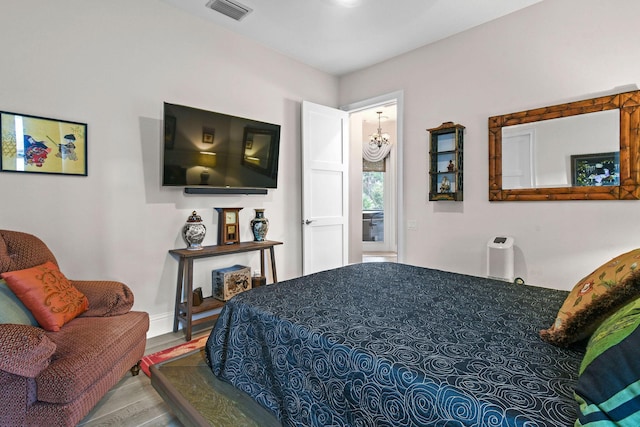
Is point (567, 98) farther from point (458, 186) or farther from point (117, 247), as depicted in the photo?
point (117, 247)

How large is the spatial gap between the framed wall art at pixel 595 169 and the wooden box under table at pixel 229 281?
10.2 feet

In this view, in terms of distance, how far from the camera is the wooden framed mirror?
8.31 feet

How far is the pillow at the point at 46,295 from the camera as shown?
5.98ft

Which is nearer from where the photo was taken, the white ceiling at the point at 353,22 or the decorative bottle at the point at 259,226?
the white ceiling at the point at 353,22

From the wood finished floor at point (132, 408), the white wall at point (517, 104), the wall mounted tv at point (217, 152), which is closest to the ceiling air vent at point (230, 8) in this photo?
the wall mounted tv at point (217, 152)

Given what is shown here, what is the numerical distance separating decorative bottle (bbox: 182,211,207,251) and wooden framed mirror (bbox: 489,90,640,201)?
284 centimetres

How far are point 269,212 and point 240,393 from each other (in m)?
2.43

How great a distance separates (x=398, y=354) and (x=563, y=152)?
8.83 ft

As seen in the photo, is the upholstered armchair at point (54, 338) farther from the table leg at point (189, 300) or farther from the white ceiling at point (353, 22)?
the white ceiling at point (353, 22)

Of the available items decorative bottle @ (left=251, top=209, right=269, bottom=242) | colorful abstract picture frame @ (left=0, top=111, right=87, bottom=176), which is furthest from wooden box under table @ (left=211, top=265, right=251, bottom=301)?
colorful abstract picture frame @ (left=0, top=111, right=87, bottom=176)

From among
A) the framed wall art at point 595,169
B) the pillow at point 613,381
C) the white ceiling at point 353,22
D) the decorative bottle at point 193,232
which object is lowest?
the pillow at point 613,381

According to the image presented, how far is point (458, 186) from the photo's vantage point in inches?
136

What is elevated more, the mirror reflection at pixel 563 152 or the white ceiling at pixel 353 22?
the white ceiling at pixel 353 22

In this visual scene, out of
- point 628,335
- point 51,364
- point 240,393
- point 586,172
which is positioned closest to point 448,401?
point 628,335
